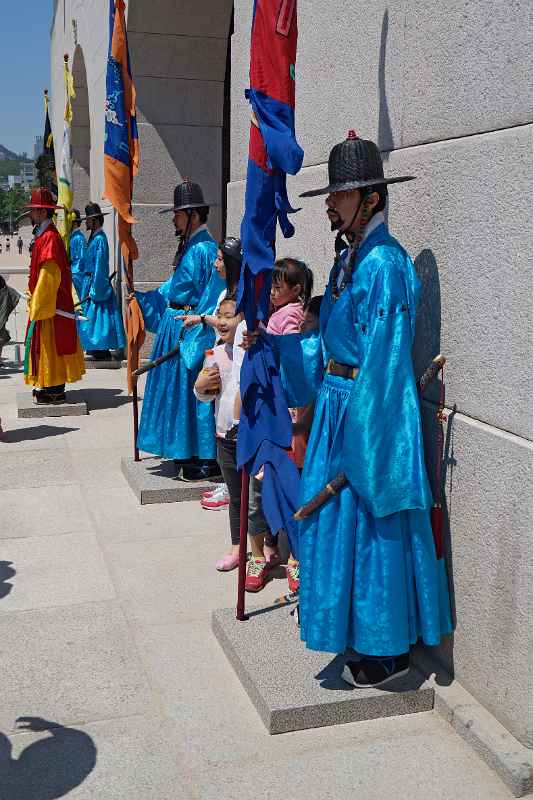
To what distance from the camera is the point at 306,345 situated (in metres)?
3.40

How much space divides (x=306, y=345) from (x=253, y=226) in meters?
0.50

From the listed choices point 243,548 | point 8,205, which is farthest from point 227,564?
point 8,205

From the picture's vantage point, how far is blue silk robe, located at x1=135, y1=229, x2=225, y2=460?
5582mm

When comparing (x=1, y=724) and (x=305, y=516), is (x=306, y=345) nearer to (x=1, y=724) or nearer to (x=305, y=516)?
(x=305, y=516)

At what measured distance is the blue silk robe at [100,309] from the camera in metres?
10.7

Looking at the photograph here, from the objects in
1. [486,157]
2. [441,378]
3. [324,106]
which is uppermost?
[324,106]

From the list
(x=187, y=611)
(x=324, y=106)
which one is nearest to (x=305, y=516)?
(x=187, y=611)

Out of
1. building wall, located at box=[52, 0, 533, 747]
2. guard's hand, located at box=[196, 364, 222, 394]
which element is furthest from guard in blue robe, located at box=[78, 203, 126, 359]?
building wall, located at box=[52, 0, 533, 747]

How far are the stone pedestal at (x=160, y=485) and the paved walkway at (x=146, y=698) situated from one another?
0.21 meters

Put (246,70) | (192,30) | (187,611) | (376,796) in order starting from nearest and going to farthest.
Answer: (376,796), (187,611), (246,70), (192,30)

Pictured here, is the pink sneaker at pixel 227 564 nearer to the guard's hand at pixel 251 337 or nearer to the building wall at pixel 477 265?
the building wall at pixel 477 265

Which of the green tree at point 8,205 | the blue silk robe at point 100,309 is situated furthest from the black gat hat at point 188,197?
the green tree at point 8,205

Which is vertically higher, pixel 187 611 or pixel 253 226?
pixel 253 226

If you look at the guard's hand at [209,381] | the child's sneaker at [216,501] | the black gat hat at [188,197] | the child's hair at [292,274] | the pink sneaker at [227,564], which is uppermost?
the black gat hat at [188,197]
